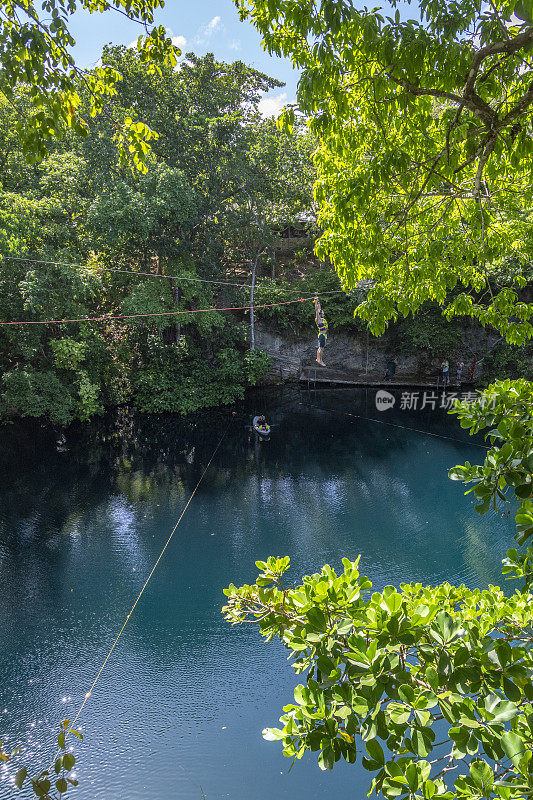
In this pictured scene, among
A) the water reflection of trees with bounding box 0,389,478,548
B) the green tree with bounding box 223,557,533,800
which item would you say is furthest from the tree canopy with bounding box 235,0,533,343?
the water reflection of trees with bounding box 0,389,478,548

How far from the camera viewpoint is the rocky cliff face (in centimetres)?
1481

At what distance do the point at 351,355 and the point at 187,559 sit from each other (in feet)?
33.6

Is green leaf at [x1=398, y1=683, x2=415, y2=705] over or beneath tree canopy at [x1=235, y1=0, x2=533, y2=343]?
beneath

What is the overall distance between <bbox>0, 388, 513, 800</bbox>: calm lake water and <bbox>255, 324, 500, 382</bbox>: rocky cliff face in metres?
3.35

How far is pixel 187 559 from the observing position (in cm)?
629

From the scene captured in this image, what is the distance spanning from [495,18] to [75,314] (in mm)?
9330

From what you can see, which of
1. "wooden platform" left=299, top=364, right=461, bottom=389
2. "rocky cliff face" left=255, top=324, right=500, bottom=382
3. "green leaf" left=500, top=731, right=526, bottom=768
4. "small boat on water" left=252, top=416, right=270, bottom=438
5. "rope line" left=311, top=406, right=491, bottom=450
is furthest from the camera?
"rocky cliff face" left=255, top=324, right=500, bottom=382

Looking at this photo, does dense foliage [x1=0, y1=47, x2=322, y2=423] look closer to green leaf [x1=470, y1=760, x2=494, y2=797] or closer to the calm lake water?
the calm lake water

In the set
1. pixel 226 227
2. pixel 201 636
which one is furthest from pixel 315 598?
pixel 226 227

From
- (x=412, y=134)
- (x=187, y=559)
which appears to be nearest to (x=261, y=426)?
(x=187, y=559)

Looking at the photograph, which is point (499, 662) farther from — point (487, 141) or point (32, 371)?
point (32, 371)

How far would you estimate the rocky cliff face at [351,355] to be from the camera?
48.6 feet

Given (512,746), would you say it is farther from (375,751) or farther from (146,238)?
(146,238)

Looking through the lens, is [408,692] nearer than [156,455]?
Yes
